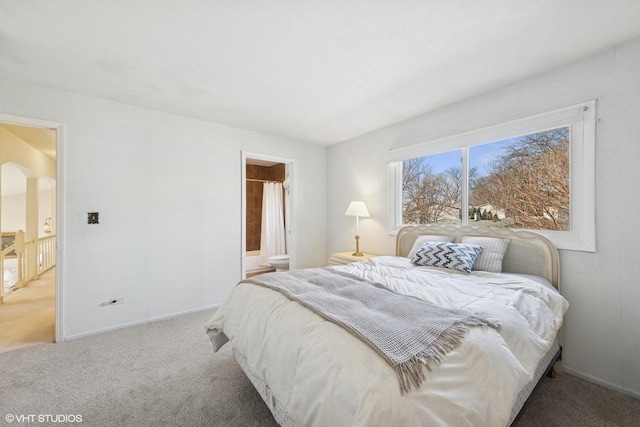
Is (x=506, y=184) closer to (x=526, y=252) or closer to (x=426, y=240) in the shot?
(x=526, y=252)

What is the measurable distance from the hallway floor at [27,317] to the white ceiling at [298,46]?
249 cm

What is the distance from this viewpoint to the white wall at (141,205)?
8.68ft

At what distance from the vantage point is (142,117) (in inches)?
119

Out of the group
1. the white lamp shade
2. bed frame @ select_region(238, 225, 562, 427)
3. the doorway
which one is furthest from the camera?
the white lamp shade

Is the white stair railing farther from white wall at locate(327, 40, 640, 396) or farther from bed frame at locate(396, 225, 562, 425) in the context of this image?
white wall at locate(327, 40, 640, 396)

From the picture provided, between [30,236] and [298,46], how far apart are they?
640 cm

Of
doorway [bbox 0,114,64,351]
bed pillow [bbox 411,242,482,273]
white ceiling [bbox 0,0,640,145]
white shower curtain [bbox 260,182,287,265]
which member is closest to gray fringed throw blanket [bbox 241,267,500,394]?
bed pillow [bbox 411,242,482,273]

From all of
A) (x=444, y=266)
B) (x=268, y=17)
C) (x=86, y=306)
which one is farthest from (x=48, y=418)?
(x=444, y=266)

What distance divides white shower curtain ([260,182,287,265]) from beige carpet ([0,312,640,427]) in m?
3.36

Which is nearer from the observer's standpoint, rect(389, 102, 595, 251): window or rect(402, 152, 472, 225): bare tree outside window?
rect(389, 102, 595, 251): window

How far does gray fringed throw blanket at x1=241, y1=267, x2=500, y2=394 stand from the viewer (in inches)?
38.3

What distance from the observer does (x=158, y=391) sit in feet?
6.03

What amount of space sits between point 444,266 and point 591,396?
1239 millimetres

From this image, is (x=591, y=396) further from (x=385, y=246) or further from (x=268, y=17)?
(x=268, y=17)
